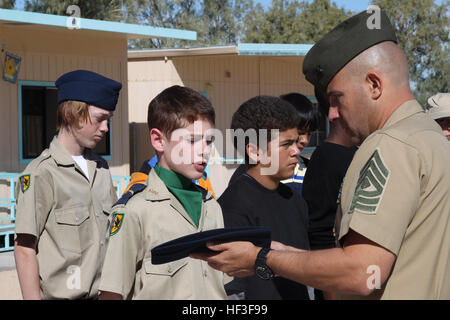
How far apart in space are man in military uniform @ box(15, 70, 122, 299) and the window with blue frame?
7747 millimetres

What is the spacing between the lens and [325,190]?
356 centimetres

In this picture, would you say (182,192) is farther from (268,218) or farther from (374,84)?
(374,84)

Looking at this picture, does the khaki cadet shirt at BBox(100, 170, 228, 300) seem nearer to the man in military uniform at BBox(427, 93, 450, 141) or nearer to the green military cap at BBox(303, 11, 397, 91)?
the green military cap at BBox(303, 11, 397, 91)

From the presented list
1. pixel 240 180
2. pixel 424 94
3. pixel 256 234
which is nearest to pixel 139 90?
pixel 240 180

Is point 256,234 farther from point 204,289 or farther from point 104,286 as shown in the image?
point 104,286

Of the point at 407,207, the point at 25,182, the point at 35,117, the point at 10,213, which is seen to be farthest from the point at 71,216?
the point at 35,117

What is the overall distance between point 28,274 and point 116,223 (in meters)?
0.68

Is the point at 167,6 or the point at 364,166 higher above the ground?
the point at 167,6

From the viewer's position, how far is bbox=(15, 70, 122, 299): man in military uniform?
9.87 feet

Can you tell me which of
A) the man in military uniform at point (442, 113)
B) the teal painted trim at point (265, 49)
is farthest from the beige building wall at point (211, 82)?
the man in military uniform at point (442, 113)

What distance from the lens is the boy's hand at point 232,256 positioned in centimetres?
245

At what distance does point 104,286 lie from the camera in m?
2.53

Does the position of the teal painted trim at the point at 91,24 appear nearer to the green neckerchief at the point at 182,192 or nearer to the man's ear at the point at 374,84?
the green neckerchief at the point at 182,192
